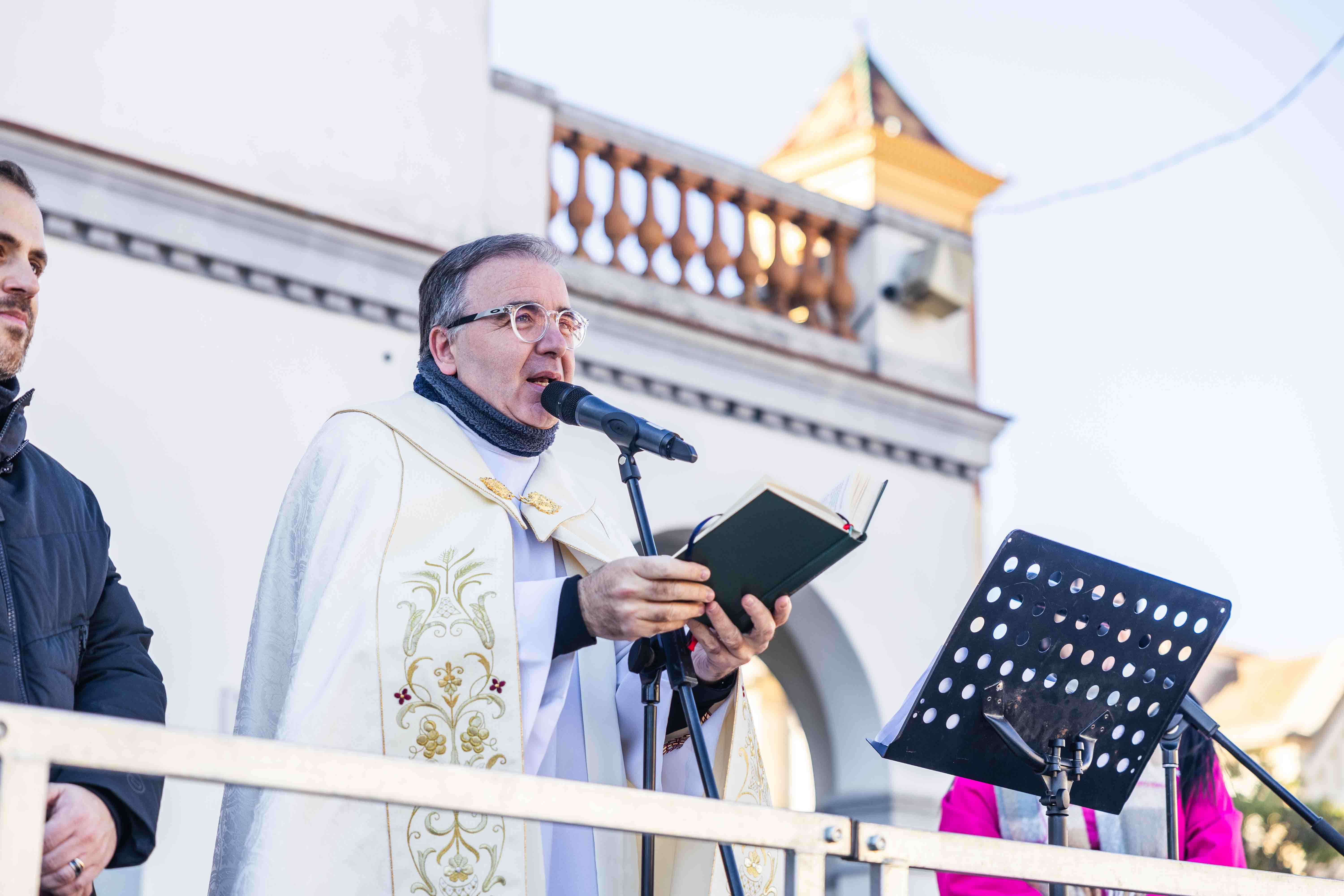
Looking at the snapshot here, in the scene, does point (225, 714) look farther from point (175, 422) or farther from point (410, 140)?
point (410, 140)

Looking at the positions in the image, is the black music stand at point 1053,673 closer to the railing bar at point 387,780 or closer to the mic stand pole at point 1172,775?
the mic stand pole at point 1172,775

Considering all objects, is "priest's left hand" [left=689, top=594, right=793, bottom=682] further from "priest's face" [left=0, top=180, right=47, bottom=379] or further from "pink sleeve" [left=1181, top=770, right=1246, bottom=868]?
"pink sleeve" [left=1181, top=770, right=1246, bottom=868]

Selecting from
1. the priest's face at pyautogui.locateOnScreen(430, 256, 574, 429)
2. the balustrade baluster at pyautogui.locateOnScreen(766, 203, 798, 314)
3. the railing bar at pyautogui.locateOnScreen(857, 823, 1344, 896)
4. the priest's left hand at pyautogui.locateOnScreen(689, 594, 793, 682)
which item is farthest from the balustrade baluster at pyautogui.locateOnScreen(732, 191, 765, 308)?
Answer: the railing bar at pyautogui.locateOnScreen(857, 823, 1344, 896)

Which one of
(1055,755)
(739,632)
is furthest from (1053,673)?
(739,632)

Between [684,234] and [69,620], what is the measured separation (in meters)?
5.27

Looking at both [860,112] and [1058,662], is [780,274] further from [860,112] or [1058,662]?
[1058,662]

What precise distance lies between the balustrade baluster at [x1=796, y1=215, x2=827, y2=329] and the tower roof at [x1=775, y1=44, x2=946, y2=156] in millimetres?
726

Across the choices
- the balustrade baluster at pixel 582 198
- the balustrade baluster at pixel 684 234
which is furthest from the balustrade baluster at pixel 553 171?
the balustrade baluster at pixel 684 234

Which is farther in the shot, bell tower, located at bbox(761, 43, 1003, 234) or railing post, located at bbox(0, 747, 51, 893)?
bell tower, located at bbox(761, 43, 1003, 234)

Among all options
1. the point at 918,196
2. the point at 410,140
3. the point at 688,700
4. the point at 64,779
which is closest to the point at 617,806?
the point at 688,700

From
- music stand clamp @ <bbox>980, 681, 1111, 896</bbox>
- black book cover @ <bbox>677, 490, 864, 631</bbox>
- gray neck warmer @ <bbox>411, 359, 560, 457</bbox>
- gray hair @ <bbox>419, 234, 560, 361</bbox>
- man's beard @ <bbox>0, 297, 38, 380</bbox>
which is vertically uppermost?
gray hair @ <bbox>419, 234, 560, 361</bbox>

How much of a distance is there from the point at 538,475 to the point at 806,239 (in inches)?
196

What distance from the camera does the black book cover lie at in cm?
269

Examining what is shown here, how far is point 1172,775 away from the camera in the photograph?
364cm
